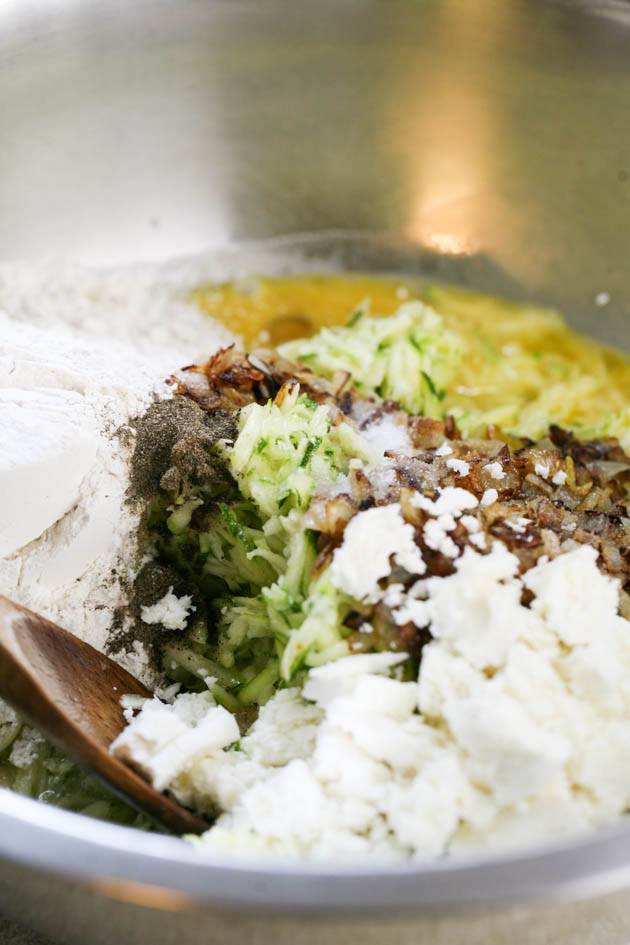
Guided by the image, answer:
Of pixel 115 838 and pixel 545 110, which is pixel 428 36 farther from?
pixel 115 838

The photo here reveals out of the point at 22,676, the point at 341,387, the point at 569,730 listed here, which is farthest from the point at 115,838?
the point at 341,387

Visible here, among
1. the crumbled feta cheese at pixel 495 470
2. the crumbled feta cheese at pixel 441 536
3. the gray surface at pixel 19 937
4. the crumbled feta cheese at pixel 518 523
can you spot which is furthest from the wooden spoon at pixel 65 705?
the crumbled feta cheese at pixel 495 470

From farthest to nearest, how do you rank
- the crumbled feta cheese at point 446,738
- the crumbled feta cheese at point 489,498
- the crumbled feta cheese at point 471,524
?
the crumbled feta cheese at point 489,498 < the crumbled feta cheese at point 471,524 < the crumbled feta cheese at point 446,738

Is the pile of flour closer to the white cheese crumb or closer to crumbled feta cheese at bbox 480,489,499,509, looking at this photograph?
the white cheese crumb

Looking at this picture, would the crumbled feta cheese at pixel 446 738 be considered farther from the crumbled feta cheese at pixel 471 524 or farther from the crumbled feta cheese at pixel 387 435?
the crumbled feta cheese at pixel 387 435

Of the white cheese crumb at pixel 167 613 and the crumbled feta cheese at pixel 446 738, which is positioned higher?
the crumbled feta cheese at pixel 446 738

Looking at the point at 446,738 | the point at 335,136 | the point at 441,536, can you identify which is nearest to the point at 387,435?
the point at 441,536
